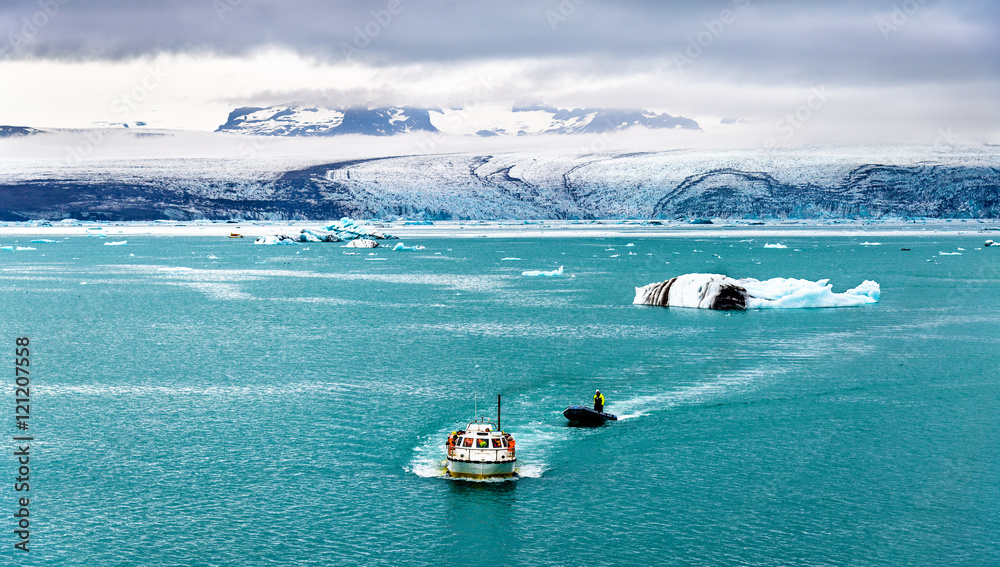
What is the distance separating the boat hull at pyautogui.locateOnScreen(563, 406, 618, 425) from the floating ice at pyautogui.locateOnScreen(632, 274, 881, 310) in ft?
90.8

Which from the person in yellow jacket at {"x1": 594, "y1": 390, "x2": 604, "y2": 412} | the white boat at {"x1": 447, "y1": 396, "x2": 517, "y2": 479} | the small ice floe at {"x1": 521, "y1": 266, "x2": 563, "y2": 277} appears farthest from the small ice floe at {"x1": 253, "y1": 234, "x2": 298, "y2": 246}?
the white boat at {"x1": 447, "y1": 396, "x2": 517, "y2": 479}

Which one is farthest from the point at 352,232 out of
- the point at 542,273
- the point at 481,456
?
the point at 481,456

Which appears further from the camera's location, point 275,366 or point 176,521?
point 275,366

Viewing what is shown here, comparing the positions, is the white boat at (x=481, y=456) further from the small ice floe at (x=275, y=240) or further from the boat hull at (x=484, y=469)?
the small ice floe at (x=275, y=240)

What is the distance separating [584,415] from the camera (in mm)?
25797

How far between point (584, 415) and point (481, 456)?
526 cm


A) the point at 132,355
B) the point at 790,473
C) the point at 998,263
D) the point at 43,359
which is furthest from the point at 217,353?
the point at 998,263

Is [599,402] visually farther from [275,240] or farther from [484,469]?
[275,240]

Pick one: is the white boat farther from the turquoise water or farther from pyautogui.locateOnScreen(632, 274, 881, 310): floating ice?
pyautogui.locateOnScreen(632, 274, 881, 310): floating ice

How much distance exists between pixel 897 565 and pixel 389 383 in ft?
60.2

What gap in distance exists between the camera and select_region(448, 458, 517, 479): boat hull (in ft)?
69.5

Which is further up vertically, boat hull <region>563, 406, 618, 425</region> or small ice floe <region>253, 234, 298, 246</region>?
small ice floe <region>253, 234, 298, 246</region>

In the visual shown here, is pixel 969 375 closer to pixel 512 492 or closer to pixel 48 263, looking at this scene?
pixel 512 492

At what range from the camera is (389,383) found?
1246 inches
